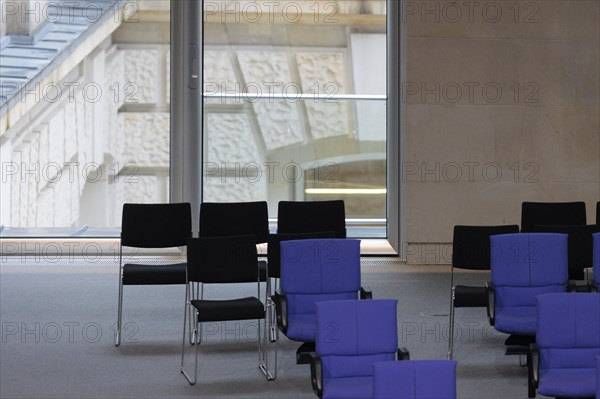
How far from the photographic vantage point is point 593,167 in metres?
11.7

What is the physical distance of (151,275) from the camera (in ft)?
27.0

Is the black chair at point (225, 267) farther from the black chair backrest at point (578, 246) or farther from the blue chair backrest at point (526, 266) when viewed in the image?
the black chair backrest at point (578, 246)

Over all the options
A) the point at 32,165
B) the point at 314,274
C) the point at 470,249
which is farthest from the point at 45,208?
the point at 470,249

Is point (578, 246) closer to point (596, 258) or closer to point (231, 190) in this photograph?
point (596, 258)

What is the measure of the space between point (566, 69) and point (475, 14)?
1.24 m

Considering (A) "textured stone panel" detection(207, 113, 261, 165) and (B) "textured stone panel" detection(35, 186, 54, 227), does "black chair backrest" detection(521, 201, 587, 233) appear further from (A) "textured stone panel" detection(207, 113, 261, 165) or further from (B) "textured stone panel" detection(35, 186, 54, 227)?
(B) "textured stone panel" detection(35, 186, 54, 227)

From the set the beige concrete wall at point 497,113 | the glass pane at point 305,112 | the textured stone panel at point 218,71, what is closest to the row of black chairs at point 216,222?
the beige concrete wall at point 497,113

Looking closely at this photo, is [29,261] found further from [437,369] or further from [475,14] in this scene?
[437,369]

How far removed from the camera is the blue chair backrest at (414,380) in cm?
475

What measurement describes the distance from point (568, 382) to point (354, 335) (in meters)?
1.28

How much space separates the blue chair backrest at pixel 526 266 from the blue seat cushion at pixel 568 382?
1490 mm

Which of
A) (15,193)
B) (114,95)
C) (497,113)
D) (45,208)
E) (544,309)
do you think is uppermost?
(114,95)

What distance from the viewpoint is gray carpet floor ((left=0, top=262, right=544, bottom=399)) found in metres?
6.95

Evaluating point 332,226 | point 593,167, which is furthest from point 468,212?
point 332,226
